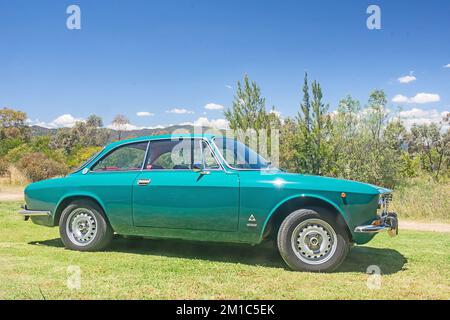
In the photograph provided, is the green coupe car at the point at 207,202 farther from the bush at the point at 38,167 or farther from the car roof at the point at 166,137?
the bush at the point at 38,167

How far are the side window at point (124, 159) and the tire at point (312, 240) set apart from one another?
7.65 ft

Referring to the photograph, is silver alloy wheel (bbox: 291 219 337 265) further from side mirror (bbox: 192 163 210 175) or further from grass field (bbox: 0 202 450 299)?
side mirror (bbox: 192 163 210 175)

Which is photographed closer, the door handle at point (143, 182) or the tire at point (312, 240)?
the tire at point (312, 240)

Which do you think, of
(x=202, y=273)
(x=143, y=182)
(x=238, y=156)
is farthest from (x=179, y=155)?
(x=202, y=273)

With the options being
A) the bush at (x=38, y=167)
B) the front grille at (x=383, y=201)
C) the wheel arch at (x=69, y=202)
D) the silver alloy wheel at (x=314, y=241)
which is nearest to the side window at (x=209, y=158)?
the silver alloy wheel at (x=314, y=241)

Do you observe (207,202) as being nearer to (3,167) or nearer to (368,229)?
(368,229)

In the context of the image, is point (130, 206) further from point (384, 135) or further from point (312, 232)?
point (384, 135)

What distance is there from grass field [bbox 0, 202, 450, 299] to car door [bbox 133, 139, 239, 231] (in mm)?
542

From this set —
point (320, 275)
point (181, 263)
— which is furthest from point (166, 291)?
point (320, 275)

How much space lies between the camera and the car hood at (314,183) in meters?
5.10

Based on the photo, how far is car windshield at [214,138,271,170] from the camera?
18.7 ft

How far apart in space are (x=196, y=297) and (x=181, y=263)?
1415mm

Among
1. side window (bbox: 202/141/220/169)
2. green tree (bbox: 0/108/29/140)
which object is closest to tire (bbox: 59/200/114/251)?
side window (bbox: 202/141/220/169)

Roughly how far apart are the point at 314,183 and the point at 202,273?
5.59ft
